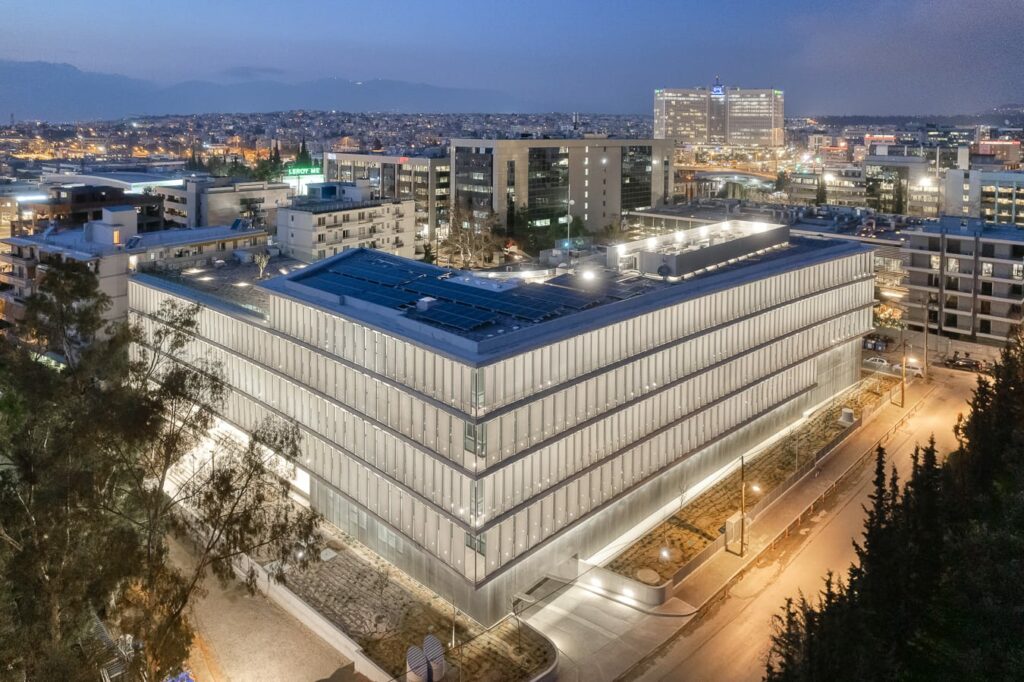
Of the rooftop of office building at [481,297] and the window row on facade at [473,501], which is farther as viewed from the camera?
the rooftop of office building at [481,297]

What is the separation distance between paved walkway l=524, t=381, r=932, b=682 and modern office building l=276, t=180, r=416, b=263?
38.1 meters

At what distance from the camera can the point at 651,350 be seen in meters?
34.6

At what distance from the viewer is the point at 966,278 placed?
63.4 meters

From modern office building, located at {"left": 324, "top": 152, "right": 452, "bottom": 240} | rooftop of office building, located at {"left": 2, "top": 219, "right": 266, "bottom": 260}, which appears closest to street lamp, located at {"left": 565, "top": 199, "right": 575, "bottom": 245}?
modern office building, located at {"left": 324, "top": 152, "right": 452, "bottom": 240}

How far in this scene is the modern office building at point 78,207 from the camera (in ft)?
256

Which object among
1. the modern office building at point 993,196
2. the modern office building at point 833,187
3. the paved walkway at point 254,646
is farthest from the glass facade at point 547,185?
the paved walkway at point 254,646

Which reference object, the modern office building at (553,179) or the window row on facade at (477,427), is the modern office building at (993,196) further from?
the window row on facade at (477,427)

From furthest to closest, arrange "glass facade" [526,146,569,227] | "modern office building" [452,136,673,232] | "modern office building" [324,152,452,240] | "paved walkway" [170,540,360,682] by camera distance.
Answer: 1. "modern office building" [324,152,452,240]
2. "glass facade" [526,146,569,227]
3. "modern office building" [452,136,673,232]
4. "paved walkway" [170,540,360,682]

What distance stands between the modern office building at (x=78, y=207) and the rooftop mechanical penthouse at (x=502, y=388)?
41.0 m

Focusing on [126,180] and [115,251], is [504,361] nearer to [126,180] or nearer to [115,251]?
[115,251]

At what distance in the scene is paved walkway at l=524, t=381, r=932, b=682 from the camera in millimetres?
26984

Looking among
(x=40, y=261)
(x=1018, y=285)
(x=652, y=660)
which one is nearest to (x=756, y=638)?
(x=652, y=660)

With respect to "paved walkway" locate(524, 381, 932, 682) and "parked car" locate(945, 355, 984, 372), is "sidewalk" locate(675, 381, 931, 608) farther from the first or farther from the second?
"parked car" locate(945, 355, 984, 372)

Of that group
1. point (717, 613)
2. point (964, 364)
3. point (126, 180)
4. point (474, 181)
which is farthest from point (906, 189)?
point (717, 613)
